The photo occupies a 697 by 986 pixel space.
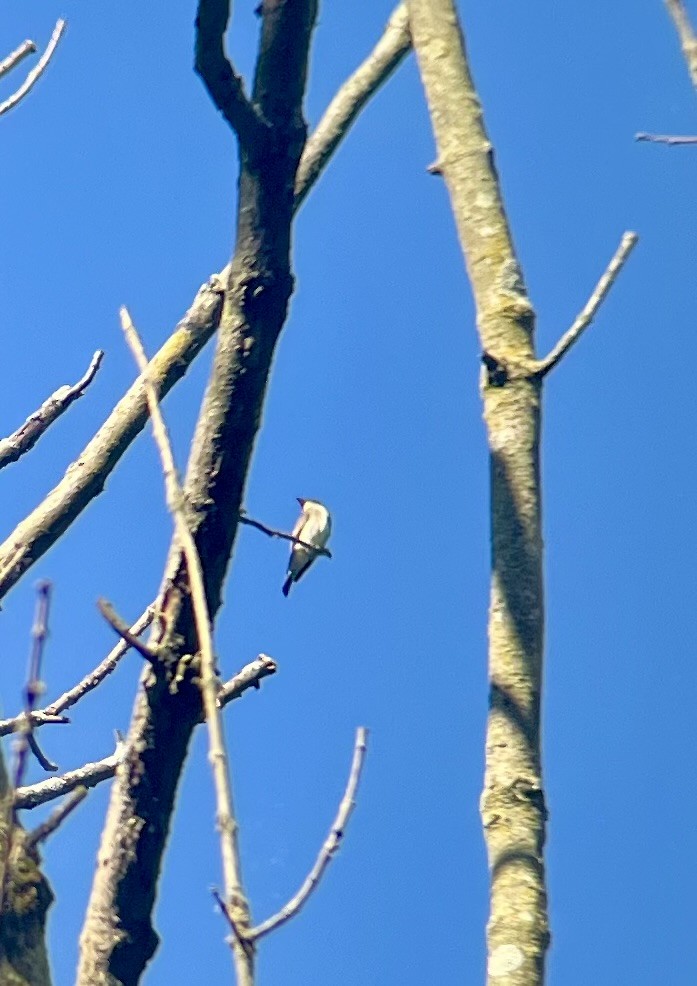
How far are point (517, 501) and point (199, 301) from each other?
1.11 metres

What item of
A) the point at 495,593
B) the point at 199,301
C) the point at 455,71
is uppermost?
the point at 455,71

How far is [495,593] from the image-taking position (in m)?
2.39

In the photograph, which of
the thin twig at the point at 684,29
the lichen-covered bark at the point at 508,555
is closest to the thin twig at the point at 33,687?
the lichen-covered bark at the point at 508,555

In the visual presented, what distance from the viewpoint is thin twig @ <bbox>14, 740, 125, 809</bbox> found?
10.7ft

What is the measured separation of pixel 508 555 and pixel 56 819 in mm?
1010

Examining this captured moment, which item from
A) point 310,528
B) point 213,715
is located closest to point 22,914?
point 213,715

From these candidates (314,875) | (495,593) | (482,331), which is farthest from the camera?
(482,331)

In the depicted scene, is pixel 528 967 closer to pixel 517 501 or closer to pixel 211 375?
pixel 517 501

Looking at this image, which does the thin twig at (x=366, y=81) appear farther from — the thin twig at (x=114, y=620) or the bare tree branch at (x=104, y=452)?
the thin twig at (x=114, y=620)

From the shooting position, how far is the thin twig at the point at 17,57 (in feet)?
10.6

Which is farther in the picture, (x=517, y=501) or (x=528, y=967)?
(x=517, y=501)

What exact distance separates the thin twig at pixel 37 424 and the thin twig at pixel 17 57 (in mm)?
827

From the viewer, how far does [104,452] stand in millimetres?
3121

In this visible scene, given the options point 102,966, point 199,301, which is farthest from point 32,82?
point 102,966
